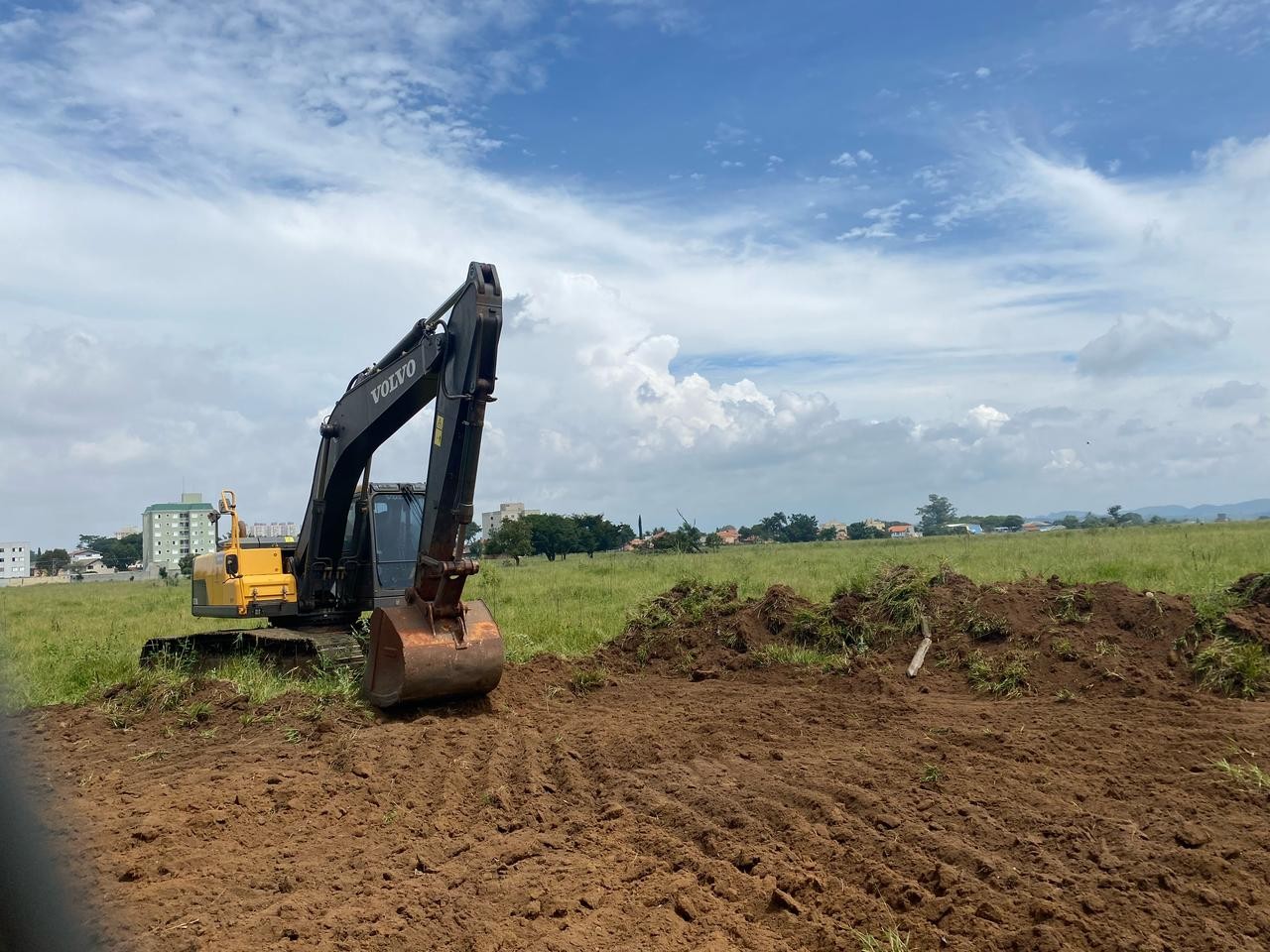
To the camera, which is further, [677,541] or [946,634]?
[677,541]

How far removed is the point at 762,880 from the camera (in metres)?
4.87

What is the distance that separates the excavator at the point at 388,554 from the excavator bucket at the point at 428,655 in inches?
0.4

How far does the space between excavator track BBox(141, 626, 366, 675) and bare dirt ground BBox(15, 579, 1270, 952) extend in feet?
3.17

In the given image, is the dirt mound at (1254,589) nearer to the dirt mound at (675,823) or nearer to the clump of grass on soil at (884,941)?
the dirt mound at (675,823)

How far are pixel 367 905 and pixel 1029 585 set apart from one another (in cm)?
873

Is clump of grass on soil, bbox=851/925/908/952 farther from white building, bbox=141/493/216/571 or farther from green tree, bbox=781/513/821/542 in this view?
green tree, bbox=781/513/821/542

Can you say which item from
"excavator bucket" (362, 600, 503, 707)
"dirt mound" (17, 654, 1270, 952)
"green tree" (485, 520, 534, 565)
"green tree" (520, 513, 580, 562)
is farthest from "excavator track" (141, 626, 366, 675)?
"green tree" (520, 513, 580, 562)

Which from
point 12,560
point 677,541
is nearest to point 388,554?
point 12,560

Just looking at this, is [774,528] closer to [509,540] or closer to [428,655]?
[509,540]

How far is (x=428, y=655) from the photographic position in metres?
8.45

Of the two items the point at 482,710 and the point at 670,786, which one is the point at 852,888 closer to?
the point at 670,786

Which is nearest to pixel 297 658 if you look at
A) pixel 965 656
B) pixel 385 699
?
pixel 385 699

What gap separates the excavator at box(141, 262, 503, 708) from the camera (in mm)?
8312

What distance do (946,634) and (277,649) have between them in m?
7.42
